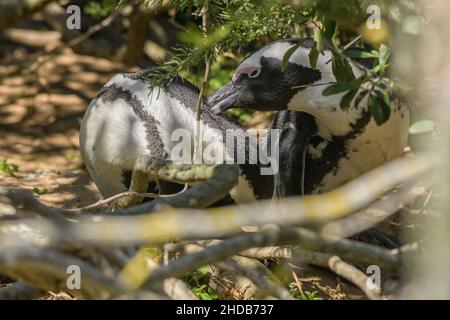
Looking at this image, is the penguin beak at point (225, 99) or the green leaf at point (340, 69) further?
the penguin beak at point (225, 99)

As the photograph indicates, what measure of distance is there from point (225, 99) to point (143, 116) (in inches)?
15.6

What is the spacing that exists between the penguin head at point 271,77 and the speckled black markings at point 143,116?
37 cm

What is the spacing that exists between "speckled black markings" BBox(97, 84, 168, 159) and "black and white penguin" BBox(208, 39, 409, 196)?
0.86 feet

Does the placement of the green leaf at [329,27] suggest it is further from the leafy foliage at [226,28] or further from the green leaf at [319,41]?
the leafy foliage at [226,28]

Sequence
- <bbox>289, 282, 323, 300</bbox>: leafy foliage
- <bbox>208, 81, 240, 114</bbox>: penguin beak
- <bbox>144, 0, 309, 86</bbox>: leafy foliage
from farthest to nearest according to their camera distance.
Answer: <bbox>208, 81, 240, 114</bbox>: penguin beak
<bbox>289, 282, 323, 300</bbox>: leafy foliage
<bbox>144, 0, 309, 86</bbox>: leafy foliage

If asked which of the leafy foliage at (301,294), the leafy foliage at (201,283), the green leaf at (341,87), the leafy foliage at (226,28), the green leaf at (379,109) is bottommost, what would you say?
the leafy foliage at (301,294)

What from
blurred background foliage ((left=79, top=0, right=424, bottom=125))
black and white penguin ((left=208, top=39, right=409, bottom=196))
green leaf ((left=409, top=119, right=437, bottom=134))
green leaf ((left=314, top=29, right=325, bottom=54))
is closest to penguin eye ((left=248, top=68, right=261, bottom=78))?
black and white penguin ((left=208, top=39, right=409, bottom=196))

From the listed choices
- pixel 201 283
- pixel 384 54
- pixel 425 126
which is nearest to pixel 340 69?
pixel 384 54

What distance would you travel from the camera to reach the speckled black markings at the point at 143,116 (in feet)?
11.7

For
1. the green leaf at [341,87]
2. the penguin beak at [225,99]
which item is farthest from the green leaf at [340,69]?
the penguin beak at [225,99]

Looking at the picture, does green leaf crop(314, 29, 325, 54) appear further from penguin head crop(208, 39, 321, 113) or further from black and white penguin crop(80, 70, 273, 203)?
black and white penguin crop(80, 70, 273, 203)

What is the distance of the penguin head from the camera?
131 inches

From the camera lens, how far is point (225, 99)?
3479mm

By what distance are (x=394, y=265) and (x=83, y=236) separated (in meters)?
0.78
